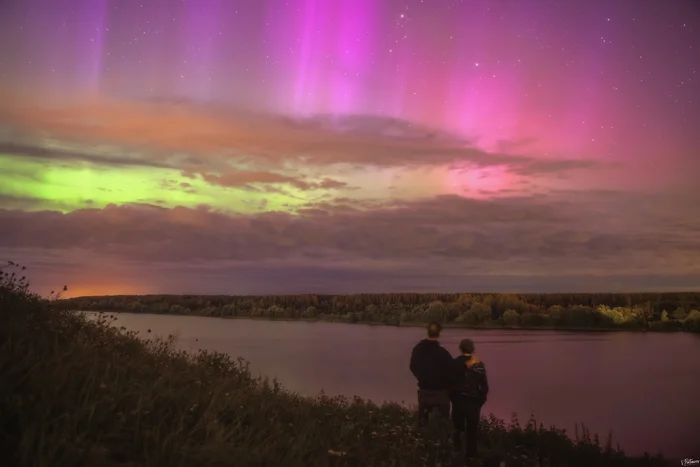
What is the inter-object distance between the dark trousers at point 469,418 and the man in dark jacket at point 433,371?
0.28m

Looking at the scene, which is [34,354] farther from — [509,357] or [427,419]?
[509,357]

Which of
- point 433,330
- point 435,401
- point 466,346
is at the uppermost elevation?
point 433,330

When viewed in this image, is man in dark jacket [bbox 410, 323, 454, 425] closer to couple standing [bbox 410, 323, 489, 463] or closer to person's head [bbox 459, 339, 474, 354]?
couple standing [bbox 410, 323, 489, 463]

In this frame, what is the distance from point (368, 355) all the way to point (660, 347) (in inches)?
2116

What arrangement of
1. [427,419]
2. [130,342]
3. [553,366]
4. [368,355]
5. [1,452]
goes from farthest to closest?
[368,355], [553,366], [130,342], [427,419], [1,452]

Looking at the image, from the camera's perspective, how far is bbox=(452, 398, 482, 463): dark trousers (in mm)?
10953

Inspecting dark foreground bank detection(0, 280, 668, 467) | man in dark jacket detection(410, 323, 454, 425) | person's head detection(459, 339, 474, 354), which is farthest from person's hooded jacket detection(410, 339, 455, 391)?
dark foreground bank detection(0, 280, 668, 467)

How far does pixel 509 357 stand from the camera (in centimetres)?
7175

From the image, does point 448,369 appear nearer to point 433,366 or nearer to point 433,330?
point 433,366

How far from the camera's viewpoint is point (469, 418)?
36.0 ft

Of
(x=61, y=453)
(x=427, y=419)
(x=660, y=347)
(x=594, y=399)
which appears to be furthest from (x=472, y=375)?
(x=660, y=347)

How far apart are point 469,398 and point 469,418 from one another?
0.37 metres

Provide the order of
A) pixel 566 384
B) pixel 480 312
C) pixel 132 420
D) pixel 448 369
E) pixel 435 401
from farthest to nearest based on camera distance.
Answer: pixel 480 312, pixel 566 384, pixel 435 401, pixel 448 369, pixel 132 420

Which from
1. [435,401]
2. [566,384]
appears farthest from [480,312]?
[435,401]
